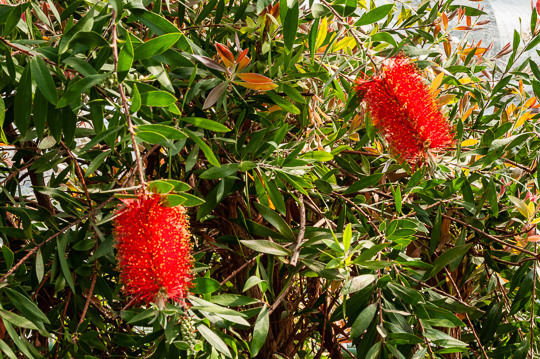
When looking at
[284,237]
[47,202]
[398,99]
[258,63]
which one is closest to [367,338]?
[284,237]

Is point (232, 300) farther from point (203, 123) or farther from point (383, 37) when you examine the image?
point (383, 37)

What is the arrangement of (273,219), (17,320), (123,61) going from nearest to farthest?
(123,61), (17,320), (273,219)

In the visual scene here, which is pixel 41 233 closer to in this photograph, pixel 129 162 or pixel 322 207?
pixel 129 162

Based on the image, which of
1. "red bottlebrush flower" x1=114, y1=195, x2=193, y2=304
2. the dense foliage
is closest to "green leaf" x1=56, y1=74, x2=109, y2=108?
the dense foliage

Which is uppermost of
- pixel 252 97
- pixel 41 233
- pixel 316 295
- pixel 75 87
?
pixel 75 87

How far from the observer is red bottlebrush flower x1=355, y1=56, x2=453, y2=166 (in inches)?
26.2

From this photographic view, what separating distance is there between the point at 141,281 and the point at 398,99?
38cm

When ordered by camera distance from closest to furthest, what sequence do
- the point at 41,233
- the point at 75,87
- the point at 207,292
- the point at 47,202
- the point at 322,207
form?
the point at 75,87 < the point at 207,292 < the point at 41,233 < the point at 47,202 < the point at 322,207

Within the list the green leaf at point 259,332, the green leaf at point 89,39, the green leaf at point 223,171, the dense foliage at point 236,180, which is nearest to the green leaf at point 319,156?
the dense foliage at point 236,180

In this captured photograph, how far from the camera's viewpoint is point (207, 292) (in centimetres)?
65

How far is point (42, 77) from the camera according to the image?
21.1 inches

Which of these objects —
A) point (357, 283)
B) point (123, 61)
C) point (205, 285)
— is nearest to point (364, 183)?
point (357, 283)

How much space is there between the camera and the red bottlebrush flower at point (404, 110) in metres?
0.67

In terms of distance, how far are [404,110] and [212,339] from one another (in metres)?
0.36
